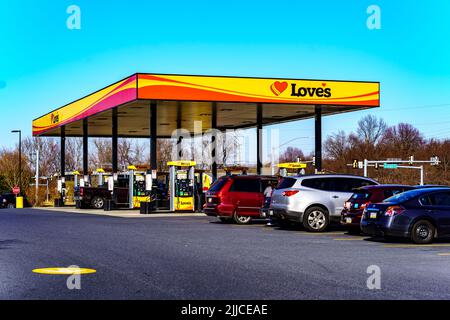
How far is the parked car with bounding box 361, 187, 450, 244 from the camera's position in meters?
17.5

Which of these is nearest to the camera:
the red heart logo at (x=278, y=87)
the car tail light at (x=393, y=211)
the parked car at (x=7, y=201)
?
the car tail light at (x=393, y=211)

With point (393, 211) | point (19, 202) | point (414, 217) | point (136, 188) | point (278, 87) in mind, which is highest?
point (278, 87)

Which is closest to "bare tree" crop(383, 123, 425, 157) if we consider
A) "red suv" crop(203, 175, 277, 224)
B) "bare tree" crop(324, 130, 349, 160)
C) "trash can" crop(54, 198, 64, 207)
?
"bare tree" crop(324, 130, 349, 160)

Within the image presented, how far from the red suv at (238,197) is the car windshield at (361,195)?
602cm

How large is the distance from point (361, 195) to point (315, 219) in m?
2.15

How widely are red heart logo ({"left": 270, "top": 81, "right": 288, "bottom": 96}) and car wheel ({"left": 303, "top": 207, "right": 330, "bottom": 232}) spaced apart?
14.7 meters

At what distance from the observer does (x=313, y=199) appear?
22.3m

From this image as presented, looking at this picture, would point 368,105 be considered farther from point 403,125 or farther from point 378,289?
point 403,125

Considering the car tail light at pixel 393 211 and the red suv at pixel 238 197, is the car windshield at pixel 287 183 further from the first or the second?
the car tail light at pixel 393 211

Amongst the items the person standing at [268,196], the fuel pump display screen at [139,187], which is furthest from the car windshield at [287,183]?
the fuel pump display screen at [139,187]

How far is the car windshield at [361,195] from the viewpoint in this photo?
67.3 ft

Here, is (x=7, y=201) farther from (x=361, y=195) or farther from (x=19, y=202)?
(x=361, y=195)

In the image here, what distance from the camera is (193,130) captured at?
5650 centimetres

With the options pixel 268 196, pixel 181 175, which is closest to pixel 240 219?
pixel 268 196
